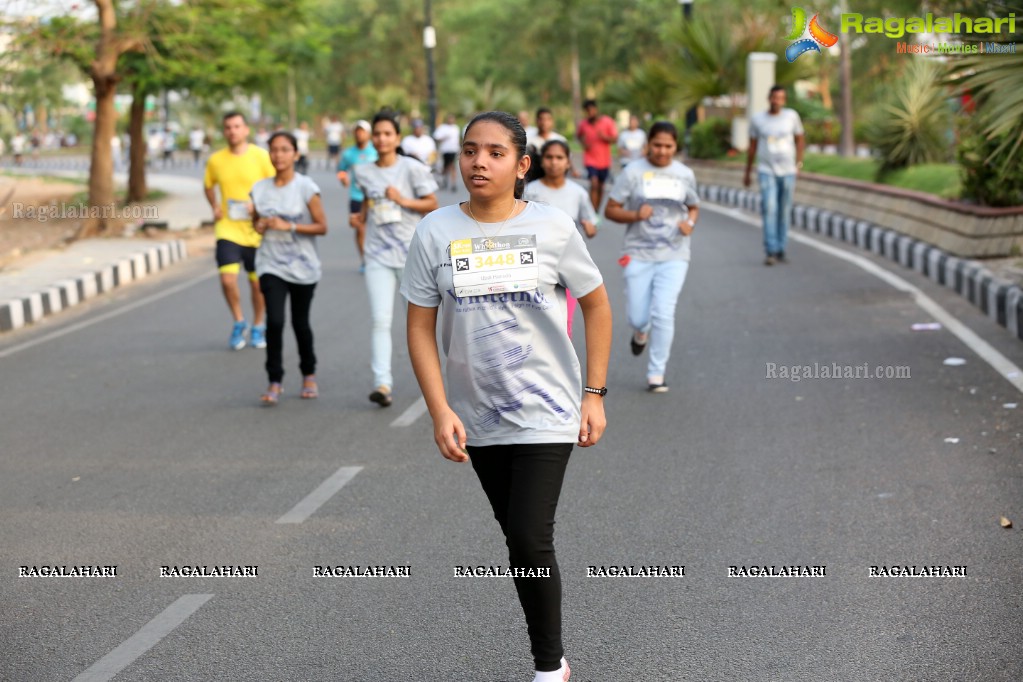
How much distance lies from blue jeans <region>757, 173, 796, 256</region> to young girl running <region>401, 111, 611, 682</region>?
1208 centimetres

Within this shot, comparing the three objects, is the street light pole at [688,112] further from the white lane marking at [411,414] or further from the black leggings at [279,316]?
the white lane marking at [411,414]

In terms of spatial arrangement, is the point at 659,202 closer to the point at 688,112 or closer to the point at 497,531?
the point at 497,531

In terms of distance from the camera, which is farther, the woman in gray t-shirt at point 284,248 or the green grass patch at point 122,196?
the green grass patch at point 122,196

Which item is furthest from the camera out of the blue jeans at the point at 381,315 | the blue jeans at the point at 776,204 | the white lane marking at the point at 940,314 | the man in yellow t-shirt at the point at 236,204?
the blue jeans at the point at 776,204

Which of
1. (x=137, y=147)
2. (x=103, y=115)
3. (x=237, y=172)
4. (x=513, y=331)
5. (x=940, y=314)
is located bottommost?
(x=940, y=314)

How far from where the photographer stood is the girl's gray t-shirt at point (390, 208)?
920cm

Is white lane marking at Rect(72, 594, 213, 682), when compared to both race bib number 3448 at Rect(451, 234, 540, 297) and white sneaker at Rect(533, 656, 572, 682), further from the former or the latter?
race bib number 3448 at Rect(451, 234, 540, 297)

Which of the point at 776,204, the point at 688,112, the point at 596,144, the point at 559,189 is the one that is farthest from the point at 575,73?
the point at 559,189

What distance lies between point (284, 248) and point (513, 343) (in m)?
5.36

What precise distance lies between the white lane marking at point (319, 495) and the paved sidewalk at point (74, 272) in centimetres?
758

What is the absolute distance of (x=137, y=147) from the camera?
29453 millimetres

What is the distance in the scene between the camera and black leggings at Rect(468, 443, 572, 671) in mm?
4090

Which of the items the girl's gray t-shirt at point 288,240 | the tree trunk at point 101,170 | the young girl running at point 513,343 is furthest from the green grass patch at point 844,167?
the young girl running at point 513,343

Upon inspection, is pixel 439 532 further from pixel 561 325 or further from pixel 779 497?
pixel 561 325
